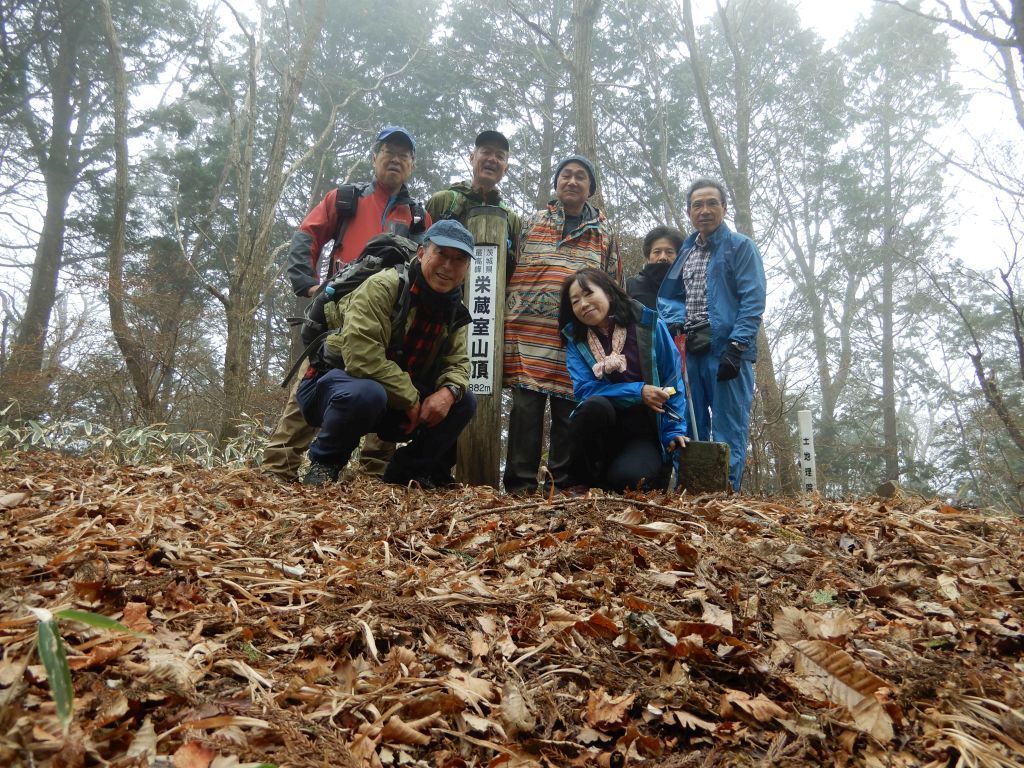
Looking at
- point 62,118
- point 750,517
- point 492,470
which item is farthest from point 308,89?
point 750,517

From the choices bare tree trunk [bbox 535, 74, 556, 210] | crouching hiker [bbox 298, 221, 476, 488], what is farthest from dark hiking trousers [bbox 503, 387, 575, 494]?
bare tree trunk [bbox 535, 74, 556, 210]

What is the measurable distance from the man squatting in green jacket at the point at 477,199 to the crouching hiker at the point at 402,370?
67cm

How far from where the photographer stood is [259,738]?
3.24ft

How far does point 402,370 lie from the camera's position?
12.8 feet

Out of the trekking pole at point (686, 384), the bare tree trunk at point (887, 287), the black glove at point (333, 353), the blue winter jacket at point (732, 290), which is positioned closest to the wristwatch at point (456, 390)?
the black glove at point (333, 353)

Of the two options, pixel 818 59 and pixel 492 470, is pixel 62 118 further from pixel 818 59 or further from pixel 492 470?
pixel 818 59

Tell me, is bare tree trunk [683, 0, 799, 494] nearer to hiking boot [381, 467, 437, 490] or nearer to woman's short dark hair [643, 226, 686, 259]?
woman's short dark hair [643, 226, 686, 259]

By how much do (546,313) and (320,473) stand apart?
198 cm

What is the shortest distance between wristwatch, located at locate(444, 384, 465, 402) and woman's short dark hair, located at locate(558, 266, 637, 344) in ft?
2.81

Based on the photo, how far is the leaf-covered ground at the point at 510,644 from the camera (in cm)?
105

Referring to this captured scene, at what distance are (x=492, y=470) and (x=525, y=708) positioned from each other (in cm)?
347

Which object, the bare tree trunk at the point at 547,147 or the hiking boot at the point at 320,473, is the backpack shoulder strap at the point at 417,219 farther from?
the bare tree trunk at the point at 547,147

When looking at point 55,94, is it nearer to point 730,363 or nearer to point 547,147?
point 547,147

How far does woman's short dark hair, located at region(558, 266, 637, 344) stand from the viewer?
4039 mm
